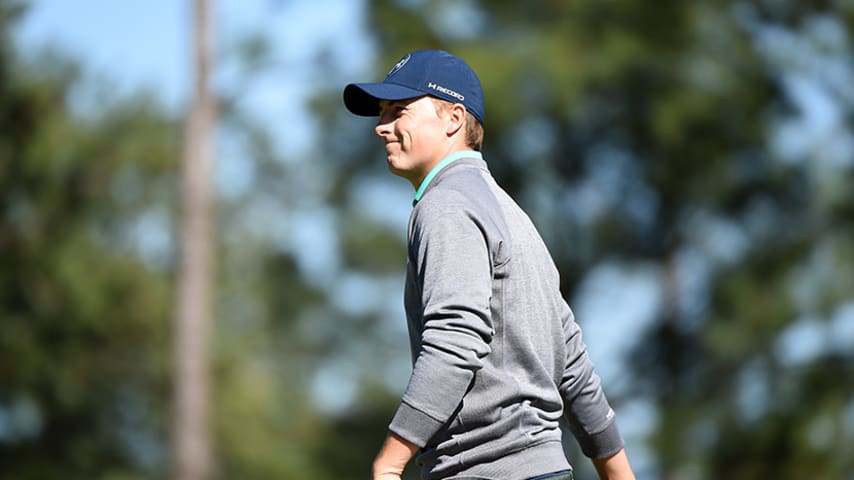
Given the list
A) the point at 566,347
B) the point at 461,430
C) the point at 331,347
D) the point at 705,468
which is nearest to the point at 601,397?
the point at 566,347

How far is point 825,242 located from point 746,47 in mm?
2472

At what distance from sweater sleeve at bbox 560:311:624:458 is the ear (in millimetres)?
545

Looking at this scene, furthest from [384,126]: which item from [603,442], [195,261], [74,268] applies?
[74,268]

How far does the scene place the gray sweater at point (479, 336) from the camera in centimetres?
298

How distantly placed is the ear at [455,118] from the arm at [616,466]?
0.95 m

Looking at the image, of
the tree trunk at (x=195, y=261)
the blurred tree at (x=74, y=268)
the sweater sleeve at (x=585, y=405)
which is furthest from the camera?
the blurred tree at (x=74, y=268)

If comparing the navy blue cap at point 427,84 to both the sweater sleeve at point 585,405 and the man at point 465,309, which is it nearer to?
the man at point 465,309

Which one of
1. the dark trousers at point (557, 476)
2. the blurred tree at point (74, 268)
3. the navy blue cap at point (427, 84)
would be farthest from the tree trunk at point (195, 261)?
the dark trousers at point (557, 476)

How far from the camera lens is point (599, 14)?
16.0 m

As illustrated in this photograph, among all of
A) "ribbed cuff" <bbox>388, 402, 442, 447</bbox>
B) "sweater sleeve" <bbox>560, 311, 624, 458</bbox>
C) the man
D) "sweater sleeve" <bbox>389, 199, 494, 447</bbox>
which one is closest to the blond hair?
the man

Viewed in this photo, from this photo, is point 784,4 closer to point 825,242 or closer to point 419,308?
point 825,242

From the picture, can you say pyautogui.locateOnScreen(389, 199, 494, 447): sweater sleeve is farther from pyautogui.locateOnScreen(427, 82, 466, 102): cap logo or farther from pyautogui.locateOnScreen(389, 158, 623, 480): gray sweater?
pyautogui.locateOnScreen(427, 82, 466, 102): cap logo

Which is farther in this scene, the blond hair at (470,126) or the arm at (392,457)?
the blond hair at (470,126)

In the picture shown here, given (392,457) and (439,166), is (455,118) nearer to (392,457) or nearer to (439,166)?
(439,166)
